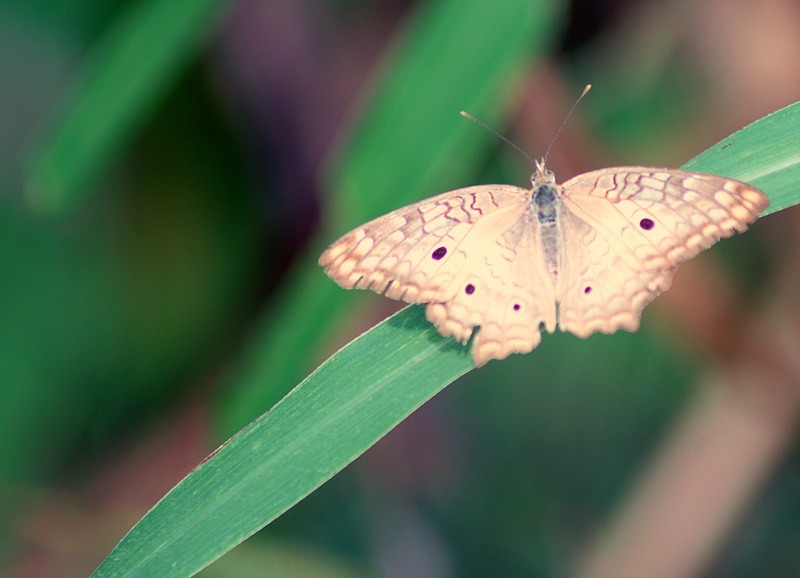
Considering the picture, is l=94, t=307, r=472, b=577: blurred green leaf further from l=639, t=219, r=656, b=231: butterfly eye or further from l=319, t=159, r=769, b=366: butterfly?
l=639, t=219, r=656, b=231: butterfly eye

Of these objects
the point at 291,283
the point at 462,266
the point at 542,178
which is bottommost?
the point at 291,283

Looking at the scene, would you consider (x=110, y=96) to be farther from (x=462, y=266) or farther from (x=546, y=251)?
(x=546, y=251)

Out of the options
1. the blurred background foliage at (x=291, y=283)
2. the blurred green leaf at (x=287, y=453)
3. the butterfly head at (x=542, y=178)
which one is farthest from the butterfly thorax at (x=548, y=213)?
the blurred background foliage at (x=291, y=283)

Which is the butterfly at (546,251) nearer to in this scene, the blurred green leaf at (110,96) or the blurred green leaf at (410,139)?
the blurred green leaf at (410,139)

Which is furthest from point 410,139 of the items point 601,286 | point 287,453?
point 287,453

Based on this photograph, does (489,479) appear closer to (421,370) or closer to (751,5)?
(421,370)

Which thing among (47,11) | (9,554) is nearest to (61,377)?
(9,554)
